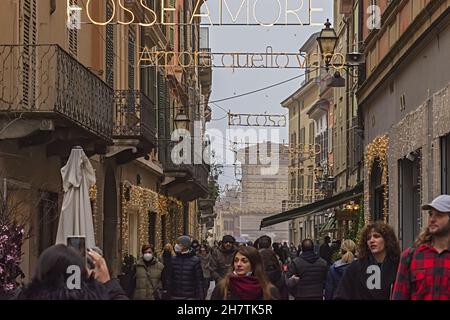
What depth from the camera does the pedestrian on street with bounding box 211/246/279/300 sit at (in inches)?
342

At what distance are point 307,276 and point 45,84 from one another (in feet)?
20.0

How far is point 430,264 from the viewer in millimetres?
7645

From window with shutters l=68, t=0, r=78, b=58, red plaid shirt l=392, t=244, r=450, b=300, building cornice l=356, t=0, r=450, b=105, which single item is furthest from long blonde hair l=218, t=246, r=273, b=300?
window with shutters l=68, t=0, r=78, b=58

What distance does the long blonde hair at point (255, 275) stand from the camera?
8688 millimetres

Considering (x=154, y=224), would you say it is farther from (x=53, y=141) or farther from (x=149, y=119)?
(x=53, y=141)

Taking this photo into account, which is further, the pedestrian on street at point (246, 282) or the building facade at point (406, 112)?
the building facade at point (406, 112)

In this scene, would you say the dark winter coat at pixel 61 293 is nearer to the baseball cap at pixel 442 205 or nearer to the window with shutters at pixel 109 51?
the baseball cap at pixel 442 205

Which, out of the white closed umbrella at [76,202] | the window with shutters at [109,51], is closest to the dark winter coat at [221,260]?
the white closed umbrella at [76,202]

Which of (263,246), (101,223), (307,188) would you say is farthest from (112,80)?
(307,188)

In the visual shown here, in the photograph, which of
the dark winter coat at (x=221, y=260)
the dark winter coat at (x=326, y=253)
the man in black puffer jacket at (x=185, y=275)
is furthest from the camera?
the dark winter coat at (x=326, y=253)

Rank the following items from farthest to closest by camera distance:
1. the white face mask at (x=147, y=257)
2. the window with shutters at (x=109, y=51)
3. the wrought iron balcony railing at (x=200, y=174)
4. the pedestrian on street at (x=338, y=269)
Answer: the wrought iron balcony railing at (x=200, y=174)
the window with shutters at (x=109, y=51)
the white face mask at (x=147, y=257)
the pedestrian on street at (x=338, y=269)

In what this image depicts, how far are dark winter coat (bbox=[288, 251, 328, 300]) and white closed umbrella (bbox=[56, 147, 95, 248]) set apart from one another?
312 cm

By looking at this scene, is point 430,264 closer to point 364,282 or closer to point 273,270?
point 364,282
